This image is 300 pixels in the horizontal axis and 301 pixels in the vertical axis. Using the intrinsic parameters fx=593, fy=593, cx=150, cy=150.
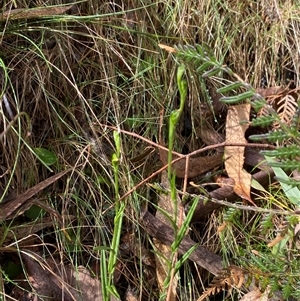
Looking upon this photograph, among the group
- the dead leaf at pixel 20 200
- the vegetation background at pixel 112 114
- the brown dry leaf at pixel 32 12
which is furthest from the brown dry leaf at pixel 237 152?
the brown dry leaf at pixel 32 12

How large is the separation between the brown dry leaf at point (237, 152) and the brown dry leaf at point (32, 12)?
1.82ft

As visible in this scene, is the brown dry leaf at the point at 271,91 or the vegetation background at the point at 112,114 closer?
the vegetation background at the point at 112,114

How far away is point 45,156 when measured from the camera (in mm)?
1547

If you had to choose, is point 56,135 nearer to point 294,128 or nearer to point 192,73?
point 192,73

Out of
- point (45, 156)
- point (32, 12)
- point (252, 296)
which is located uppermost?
point (32, 12)

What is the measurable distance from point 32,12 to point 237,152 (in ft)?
2.21

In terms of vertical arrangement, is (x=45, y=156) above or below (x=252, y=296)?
above

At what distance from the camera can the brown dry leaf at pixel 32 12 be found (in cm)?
157

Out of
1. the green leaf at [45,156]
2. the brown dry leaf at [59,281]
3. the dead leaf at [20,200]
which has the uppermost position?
the green leaf at [45,156]

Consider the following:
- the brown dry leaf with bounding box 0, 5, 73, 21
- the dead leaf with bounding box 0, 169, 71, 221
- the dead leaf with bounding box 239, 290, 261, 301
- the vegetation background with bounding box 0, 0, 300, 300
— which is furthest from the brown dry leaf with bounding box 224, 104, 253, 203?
the brown dry leaf with bounding box 0, 5, 73, 21

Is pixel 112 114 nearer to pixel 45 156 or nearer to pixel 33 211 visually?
pixel 45 156

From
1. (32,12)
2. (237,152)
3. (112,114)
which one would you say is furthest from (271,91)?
(32,12)

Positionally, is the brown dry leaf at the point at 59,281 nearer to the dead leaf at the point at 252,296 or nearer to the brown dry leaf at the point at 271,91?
the dead leaf at the point at 252,296

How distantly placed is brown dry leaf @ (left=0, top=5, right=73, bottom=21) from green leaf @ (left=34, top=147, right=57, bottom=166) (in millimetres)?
356
